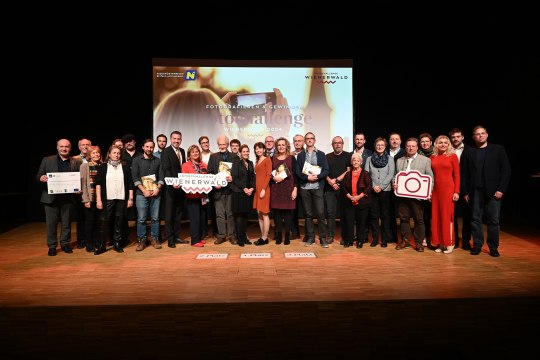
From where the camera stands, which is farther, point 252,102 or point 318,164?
point 252,102

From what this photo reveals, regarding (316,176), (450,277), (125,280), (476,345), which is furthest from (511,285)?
(125,280)

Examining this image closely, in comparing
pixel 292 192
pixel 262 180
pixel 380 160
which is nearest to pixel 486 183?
pixel 380 160

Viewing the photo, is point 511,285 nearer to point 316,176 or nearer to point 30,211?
point 316,176

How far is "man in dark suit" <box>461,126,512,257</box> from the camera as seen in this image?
441 centimetres

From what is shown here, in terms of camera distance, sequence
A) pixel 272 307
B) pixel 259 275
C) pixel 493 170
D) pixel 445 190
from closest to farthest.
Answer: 1. pixel 272 307
2. pixel 259 275
3. pixel 493 170
4. pixel 445 190

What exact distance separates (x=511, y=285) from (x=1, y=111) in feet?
29.5

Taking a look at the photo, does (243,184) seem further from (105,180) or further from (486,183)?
(486,183)

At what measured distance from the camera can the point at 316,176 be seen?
4.98 m

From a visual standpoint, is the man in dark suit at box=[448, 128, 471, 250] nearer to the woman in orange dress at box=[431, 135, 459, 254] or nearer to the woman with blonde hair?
the woman in orange dress at box=[431, 135, 459, 254]

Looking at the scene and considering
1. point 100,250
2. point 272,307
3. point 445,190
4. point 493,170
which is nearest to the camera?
point 272,307

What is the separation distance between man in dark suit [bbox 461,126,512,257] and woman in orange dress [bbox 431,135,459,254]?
6.7 inches

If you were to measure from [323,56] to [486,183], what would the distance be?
422 cm

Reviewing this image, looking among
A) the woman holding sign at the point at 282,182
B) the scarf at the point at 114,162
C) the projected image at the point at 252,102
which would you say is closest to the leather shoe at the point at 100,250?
the scarf at the point at 114,162

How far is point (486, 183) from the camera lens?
443 cm
